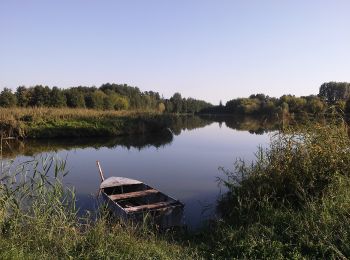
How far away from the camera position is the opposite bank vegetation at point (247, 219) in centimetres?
594

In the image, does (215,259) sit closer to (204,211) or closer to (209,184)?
(204,211)

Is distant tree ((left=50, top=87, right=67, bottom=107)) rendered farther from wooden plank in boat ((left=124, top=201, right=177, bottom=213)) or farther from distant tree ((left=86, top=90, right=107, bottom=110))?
wooden plank in boat ((left=124, top=201, right=177, bottom=213))

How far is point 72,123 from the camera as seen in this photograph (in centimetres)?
3525

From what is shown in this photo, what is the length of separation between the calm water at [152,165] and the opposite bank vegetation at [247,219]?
2.23 m

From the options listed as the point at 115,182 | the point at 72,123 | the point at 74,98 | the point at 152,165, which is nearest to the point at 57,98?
the point at 74,98

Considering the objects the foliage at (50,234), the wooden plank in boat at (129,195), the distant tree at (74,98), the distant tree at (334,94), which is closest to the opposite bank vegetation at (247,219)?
the foliage at (50,234)

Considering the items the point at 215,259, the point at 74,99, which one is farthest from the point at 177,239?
the point at 74,99

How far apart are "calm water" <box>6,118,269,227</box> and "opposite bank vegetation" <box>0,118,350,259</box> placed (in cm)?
223

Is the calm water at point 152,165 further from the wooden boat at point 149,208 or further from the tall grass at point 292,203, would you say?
the tall grass at point 292,203

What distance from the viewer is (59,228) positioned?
6344mm

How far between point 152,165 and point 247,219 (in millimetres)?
12712

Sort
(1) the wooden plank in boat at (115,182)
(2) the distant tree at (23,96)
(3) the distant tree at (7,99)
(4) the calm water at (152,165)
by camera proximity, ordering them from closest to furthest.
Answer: (1) the wooden plank in boat at (115,182)
(4) the calm water at (152,165)
(3) the distant tree at (7,99)
(2) the distant tree at (23,96)

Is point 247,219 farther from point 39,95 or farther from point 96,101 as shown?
point 96,101

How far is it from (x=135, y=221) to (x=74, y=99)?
186ft
